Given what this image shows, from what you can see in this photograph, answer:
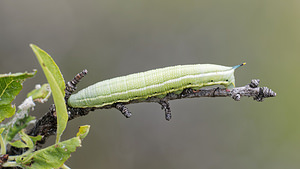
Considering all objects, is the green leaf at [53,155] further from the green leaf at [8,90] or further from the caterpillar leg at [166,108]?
the caterpillar leg at [166,108]

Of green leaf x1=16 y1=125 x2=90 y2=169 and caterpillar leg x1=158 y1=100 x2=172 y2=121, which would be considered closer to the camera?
green leaf x1=16 y1=125 x2=90 y2=169

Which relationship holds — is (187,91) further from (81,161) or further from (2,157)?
(81,161)

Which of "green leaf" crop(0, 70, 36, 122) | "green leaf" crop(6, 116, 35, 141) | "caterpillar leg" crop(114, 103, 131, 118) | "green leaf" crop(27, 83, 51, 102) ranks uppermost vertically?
"green leaf" crop(0, 70, 36, 122)

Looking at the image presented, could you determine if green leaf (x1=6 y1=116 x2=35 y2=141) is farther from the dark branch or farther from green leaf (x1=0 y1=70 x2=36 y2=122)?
green leaf (x1=0 y1=70 x2=36 y2=122)

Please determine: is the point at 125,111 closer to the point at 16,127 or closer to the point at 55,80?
the point at 55,80

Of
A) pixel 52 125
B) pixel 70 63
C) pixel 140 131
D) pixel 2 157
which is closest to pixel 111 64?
pixel 70 63

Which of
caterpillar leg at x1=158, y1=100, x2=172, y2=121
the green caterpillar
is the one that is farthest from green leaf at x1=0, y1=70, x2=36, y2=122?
caterpillar leg at x1=158, y1=100, x2=172, y2=121
